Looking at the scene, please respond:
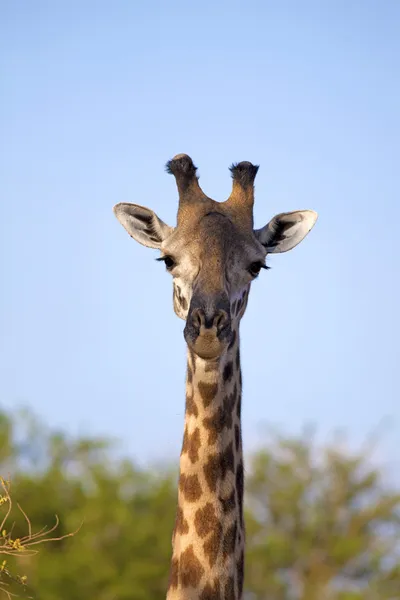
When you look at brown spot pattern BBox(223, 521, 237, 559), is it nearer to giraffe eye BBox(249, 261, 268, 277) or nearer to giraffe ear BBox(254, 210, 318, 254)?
giraffe eye BBox(249, 261, 268, 277)

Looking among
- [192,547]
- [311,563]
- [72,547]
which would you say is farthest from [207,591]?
[311,563]

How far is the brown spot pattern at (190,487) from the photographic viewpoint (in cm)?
791

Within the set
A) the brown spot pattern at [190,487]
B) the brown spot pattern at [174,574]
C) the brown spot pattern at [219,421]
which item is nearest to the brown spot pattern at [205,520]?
the brown spot pattern at [190,487]

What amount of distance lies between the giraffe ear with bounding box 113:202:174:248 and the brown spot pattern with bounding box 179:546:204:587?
3053 mm

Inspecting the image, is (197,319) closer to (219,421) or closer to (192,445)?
(219,421)

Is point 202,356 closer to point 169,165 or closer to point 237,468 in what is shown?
point 237,468

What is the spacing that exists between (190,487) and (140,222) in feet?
9.47

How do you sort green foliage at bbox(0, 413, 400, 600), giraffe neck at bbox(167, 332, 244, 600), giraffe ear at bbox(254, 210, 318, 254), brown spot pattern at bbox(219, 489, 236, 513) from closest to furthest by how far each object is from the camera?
giraffe neck at bbox(167, 332, 244, 600)
brown spot pattern at bbox(219, 489, 236, 513)
giraffe ear at bbox(254, 210, 318, 254)
green foliage at bbox(0, 413, 400, 600)

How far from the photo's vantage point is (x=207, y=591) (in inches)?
298

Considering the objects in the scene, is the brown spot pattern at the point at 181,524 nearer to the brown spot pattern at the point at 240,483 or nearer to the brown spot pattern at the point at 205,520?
the brown spot pattern at the point at 205,520

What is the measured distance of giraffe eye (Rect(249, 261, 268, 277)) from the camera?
8.91 meters

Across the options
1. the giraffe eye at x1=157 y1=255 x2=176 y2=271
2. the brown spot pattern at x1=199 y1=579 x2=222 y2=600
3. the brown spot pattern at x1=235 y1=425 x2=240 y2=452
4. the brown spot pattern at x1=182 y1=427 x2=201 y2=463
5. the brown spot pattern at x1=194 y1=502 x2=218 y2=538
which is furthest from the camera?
the giraffe eye at x1=157 y1=255 x2=176 y2=271

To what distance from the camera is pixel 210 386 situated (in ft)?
26.9

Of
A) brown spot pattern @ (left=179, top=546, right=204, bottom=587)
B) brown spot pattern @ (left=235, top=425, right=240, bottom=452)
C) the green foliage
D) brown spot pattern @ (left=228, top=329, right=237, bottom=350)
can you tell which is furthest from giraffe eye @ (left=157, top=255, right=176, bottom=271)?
the green foliage
